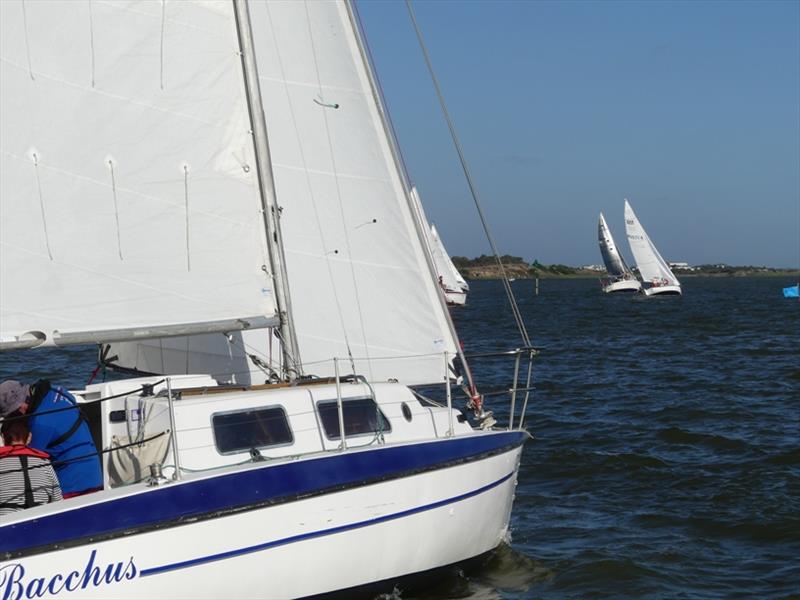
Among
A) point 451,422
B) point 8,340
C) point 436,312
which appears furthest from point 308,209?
point 8,340

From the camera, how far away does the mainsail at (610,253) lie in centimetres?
9388

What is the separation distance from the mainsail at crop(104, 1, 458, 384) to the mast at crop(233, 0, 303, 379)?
107 centimetres

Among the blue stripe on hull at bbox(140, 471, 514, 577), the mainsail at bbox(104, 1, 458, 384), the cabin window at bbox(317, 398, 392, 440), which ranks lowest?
the blue stripe on hull at bbox(140, 471, 514, 577)

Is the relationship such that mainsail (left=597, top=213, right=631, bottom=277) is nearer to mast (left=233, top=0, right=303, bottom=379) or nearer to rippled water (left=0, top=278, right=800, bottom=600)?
rippled water (left=0, top=278, right=800, bottom=600)

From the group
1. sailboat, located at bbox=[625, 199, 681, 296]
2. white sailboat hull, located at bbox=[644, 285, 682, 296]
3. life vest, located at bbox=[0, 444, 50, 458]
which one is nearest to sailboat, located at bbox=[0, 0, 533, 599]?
life vest, located at bbox=[0, 444, 50, 458]

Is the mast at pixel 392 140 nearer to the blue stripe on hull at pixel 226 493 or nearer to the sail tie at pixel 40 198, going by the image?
the blue stripe on hull at pixel 226 493

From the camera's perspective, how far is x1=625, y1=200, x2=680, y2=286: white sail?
8550 centimetres

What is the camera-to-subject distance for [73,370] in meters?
26.0

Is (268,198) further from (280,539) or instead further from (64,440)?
(280,539)

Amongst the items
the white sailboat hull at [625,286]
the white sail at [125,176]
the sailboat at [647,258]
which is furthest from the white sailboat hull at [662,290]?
the white sail at [125,176]

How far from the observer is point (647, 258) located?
3386 inches

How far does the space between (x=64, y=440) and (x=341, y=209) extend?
12.7ft

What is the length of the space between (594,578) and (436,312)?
117 inches

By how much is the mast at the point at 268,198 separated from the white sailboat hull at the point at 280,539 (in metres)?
1.66
